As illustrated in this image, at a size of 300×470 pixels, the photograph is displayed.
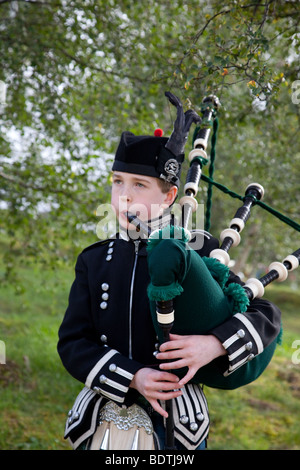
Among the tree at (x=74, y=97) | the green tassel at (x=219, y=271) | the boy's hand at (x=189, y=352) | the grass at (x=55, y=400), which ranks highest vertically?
the tree at (x=74, y=97)

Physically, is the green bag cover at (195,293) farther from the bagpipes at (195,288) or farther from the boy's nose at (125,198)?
the boy's nose at (125,198)

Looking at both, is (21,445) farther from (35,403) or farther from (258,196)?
(258,196)

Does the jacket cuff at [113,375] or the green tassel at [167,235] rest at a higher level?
the green tassel at [167,235]

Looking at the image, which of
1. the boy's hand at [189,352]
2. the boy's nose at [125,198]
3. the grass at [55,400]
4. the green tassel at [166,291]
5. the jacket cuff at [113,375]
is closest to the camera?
the green tassel at [166,291]

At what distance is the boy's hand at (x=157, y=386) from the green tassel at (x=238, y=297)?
0.31 meters

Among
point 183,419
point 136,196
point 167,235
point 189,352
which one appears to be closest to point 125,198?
point 136,196

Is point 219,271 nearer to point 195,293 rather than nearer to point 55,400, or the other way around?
point 195,293

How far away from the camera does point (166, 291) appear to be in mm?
1438

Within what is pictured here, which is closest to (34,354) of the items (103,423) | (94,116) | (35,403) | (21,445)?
(35,403)

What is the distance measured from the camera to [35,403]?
5.30 meters

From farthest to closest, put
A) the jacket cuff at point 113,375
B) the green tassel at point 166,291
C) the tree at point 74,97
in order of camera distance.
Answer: the tree at point 74,97, the jacket cuff at point 113,375, the green tassel at point 166,291

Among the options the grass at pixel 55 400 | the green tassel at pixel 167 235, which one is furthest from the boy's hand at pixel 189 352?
the grass at pixel 55 400

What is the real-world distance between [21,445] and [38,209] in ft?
7.24

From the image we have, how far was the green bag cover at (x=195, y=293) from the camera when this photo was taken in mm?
1442
